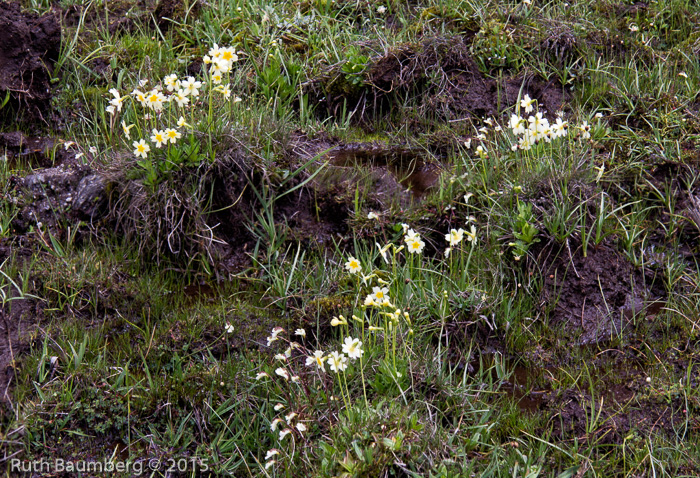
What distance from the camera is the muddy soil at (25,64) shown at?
14.3 ft

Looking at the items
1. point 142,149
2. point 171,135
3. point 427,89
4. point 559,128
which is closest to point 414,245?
point 559,128

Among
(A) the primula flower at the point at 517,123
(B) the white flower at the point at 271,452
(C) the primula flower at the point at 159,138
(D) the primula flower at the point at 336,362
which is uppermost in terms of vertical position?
(A) the primula flower at the point at 517,123

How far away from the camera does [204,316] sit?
10.9ft

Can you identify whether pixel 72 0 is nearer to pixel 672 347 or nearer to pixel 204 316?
pixel 204 316

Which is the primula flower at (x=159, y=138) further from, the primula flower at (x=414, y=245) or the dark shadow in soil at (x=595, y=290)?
the dark shadow in soil at (x=595, y=290)

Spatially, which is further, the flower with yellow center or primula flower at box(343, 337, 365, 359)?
the flower with yellow center

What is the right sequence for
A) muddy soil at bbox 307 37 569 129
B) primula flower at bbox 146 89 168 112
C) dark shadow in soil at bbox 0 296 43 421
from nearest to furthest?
1. dark shadow in soil at bbox 0 296 43 421
2. primula flower at bbox 146 89 168 112
3. muddy soil at bbox 307 37 569 129

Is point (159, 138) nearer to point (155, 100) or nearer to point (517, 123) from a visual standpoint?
point (155, 100)

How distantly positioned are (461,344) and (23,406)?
6.72 feet

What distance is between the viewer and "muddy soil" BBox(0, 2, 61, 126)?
4363 mm

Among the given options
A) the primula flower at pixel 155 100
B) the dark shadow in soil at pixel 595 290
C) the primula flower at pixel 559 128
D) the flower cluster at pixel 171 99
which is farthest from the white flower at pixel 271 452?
the primula flower at pixel 559 128

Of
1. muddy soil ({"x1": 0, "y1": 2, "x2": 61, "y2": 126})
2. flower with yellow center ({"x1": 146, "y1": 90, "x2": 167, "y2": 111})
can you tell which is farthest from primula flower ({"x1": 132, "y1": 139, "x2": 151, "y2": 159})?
muddy soil ({"x1": 0, "y1": 2, "x2": 61, "y2": 126})

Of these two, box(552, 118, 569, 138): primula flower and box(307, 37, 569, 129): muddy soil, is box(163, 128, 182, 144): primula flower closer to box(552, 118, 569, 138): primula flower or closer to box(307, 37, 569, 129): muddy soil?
box(307, 37, 569, 129): muddy soil

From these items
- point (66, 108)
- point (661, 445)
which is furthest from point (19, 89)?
point (661, 445)
